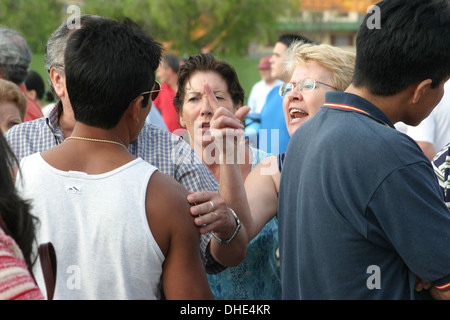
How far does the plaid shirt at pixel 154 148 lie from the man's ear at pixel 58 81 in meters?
0.07

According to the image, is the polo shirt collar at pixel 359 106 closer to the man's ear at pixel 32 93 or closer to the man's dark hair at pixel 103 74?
the man's dark hair at pixel 103 74

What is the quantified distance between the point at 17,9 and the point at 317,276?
1482 inches

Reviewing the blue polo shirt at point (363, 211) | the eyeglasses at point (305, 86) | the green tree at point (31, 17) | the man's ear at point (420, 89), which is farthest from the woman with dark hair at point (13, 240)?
the green tree at point (31, 17)

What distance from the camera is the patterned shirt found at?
242cm

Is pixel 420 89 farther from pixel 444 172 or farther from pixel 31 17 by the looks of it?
pixel 31 17

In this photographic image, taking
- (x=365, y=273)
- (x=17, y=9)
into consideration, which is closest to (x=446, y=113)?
(x=365, y=273)

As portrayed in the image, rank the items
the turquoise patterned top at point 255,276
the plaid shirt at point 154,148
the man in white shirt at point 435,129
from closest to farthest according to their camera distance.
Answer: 1. the plaid shirt at point 154,148
2. the turquoise patterned top at point 255,276
3. the man in white shirt at point 435,129

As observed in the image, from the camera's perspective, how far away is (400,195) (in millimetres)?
1797

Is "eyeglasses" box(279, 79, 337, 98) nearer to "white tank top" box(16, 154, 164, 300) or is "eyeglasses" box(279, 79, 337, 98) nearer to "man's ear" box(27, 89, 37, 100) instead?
"white tank top" box(16, 154, 164, 300)

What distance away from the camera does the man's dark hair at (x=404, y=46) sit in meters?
1.97

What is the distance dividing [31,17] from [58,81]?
35423 millimetres

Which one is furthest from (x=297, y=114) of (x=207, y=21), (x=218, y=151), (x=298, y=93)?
(x=207, y=21)

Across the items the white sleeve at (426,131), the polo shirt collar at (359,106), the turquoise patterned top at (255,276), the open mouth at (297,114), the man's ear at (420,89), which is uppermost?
the man's ear at (420,89)

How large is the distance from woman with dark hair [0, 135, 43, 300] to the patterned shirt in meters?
1.72
